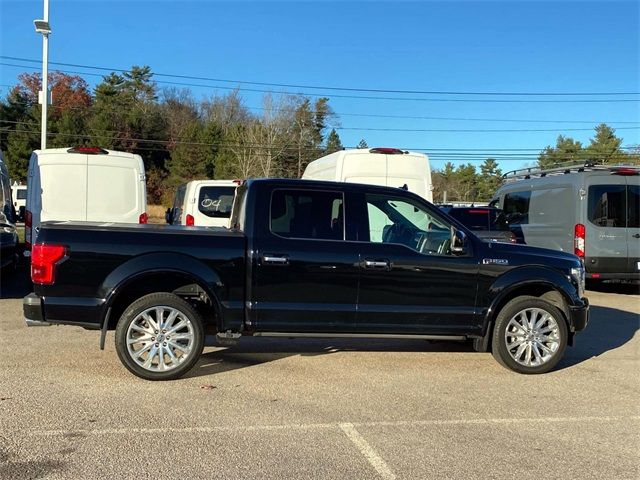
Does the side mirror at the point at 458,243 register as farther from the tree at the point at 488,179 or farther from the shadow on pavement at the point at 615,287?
the tree at the point at 488,179

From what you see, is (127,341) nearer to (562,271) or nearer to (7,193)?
(562,271)

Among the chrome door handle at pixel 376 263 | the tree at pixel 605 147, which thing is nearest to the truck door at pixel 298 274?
the chrome door handle at pixel 376 263

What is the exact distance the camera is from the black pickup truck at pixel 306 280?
18.0 feet

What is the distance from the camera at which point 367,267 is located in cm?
588

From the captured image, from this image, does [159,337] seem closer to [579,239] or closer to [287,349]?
[287,349]

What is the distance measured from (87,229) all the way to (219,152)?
5597 centimetres

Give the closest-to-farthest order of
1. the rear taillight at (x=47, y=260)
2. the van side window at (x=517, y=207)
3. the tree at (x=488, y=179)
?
the rear taillight at (x=47, y=260) → the van side window at (x=517, y=207) → the tree at (x=488, y=179)

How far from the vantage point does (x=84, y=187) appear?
33.7 ft

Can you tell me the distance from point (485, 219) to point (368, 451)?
1070 cm

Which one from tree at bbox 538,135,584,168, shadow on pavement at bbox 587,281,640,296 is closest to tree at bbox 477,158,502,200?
tree at bbox 538,135,584,168

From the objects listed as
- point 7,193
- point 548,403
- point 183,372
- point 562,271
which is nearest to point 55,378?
point 183,372

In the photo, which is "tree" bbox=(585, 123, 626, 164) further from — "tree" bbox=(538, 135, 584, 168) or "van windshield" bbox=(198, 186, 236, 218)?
"van windshield" bbox=(198, 186, 236, 218)

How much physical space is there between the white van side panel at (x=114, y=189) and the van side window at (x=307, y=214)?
536 cm

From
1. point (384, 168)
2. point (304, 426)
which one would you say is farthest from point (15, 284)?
point (304, 426)
